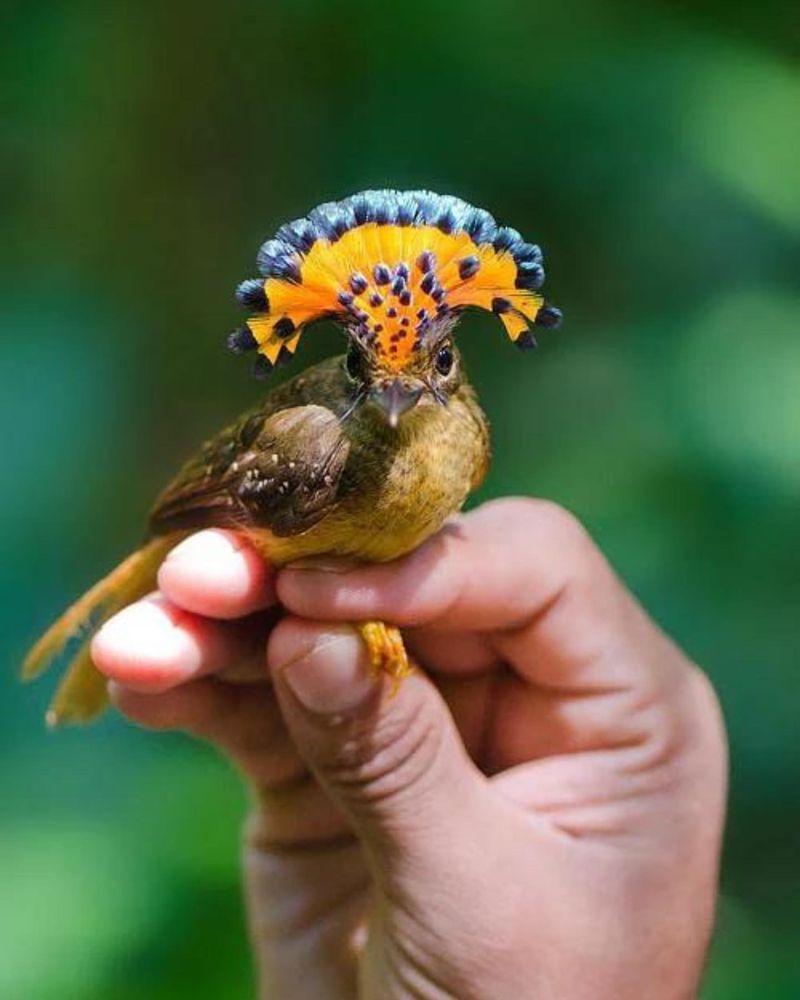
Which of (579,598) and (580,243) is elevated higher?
(580,243)

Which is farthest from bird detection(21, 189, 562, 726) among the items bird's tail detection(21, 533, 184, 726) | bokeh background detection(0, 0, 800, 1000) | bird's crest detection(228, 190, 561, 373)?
bokeh background detection(0, 0, 800, 1000)

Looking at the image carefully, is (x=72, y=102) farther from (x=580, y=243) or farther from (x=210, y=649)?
(x=210, y=649)

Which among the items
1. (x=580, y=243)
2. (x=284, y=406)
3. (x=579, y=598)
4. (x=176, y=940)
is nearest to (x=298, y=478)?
(x=284, y=406)

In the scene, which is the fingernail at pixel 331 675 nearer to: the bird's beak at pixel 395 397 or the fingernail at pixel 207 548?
the fingernail at pixel 207 548

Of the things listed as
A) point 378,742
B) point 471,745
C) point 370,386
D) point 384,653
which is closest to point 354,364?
point 370,386

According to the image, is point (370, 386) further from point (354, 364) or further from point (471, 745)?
point (471, 745)
